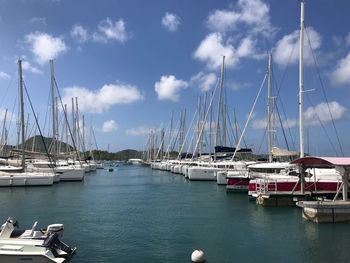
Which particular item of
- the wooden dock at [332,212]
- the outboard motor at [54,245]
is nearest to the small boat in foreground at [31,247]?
the outboard motor at [54,245]

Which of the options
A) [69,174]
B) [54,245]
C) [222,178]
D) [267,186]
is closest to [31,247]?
[54,245]

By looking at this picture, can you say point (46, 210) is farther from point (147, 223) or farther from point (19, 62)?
point (19, 62)

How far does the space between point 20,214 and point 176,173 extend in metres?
71.5

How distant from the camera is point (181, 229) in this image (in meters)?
30.9

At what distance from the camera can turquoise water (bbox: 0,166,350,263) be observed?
2350cm

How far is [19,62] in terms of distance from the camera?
64.2 metres

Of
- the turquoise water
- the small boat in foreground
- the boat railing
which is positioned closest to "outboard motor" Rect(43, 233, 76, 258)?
the small boat in foreground

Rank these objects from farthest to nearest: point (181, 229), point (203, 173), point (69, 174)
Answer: point (203, 173) → point (69, 174) → point (181, 229)

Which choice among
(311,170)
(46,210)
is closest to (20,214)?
(46,210)

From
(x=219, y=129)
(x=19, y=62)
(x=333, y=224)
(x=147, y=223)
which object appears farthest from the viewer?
(x=219, y=129)

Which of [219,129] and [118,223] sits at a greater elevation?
[219,129]

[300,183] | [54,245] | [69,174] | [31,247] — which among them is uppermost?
[300,183]

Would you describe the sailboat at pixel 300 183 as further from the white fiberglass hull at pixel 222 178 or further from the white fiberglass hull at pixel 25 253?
the white fiberglass hull at pixel 25 253

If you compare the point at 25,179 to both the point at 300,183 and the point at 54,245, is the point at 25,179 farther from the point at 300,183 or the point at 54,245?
the point at 54,245
